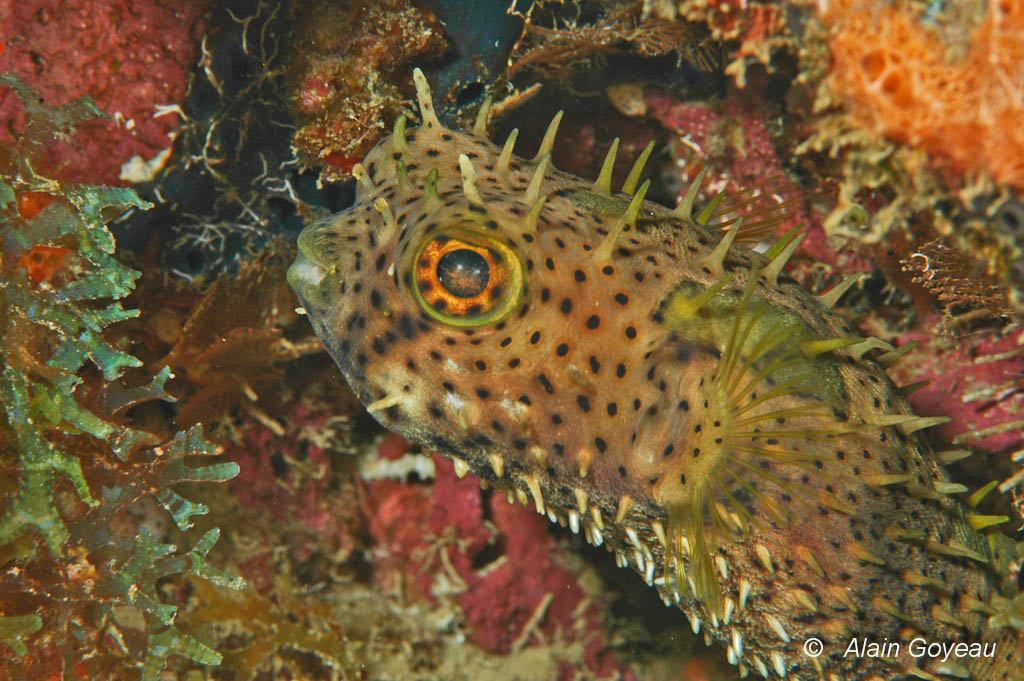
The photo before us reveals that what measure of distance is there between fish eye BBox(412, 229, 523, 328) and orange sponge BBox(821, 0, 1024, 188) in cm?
105

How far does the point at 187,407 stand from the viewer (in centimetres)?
328

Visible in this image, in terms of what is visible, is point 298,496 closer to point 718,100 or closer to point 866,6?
point 718,100

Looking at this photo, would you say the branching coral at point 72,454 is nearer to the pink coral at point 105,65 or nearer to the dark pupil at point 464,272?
the pink coral at point 105,65

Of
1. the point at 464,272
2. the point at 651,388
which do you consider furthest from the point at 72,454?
the point at 651,388

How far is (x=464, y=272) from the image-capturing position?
197 cm

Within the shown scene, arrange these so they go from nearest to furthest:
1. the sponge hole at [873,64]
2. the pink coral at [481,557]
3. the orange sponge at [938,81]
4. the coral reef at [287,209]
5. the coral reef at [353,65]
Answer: the orange sponge at [938,81], the sponge hole at [873,64], the coral reef at [287,209], the coral reef at [353,65], the pink coral at [481,557]

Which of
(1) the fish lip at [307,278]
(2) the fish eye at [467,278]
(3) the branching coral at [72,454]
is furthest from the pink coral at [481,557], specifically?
(2) the fish eye at [467,278]

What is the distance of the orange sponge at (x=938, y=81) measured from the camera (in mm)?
1456

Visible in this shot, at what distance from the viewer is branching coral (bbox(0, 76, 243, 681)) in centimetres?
231

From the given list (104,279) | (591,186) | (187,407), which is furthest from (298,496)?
(591,186)

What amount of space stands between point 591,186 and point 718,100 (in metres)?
1.18

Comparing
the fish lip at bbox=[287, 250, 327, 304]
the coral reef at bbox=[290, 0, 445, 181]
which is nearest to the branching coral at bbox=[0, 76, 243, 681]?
the fish lip at bbox=[287, 250, 327, 304]

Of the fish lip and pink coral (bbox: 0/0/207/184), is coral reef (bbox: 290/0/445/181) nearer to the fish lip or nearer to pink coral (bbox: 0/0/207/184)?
pink coral (bbox: 0/0/207/184)

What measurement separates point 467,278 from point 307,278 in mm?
687
